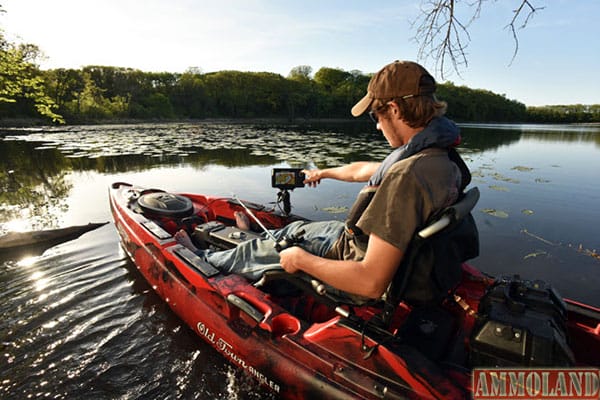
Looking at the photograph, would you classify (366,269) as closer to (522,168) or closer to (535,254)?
(535,254)

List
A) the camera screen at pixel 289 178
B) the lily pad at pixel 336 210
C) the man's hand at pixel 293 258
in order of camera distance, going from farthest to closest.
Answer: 1. the lily pad at pixel 336 210
2. the camera screen at pixel 289 178
3. the man's hand at pixel 293 258

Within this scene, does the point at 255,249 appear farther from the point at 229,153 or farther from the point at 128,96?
the point at 128,96

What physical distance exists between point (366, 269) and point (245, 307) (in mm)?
1243

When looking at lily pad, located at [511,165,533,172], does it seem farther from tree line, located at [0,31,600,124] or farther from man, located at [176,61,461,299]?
tree line, located at [0,31,600,124]

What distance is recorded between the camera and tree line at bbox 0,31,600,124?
168 ft

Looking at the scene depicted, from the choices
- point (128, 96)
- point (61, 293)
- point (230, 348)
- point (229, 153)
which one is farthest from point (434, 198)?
point (128, 96)

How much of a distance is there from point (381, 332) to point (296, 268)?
0.69 metres

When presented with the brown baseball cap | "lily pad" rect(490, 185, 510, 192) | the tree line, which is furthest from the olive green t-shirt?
the tree line

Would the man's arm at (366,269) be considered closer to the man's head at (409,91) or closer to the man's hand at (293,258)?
the man's hand at (293,258)

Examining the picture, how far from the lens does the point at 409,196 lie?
159cm

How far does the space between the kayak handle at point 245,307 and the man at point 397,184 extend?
0.70 metres

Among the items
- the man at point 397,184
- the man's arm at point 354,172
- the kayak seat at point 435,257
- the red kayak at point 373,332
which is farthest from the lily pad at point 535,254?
the man at point 397,184

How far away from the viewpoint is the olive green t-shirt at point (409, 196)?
1.58m

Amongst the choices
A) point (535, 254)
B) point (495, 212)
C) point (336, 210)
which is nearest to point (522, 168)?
point (495, 212)
